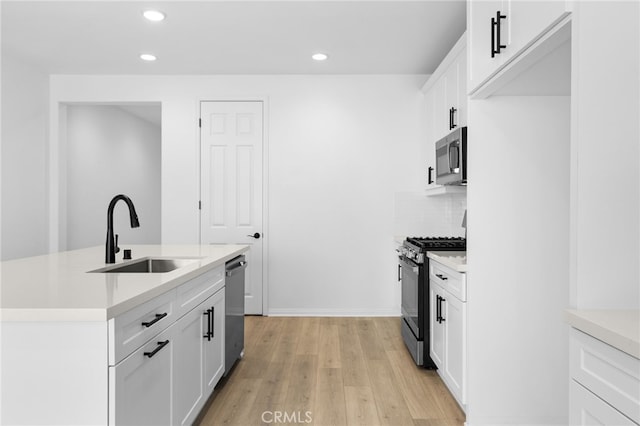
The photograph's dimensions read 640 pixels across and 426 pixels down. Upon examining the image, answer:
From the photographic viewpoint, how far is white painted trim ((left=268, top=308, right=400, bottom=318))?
4.56 meters

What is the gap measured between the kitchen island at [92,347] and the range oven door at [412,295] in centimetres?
171

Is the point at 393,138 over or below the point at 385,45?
below

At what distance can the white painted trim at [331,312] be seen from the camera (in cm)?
456

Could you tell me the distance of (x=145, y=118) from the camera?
6.97 m

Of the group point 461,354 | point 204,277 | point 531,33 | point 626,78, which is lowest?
point 461,354

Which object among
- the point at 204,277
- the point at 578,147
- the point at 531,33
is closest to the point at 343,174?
the point at 204,277

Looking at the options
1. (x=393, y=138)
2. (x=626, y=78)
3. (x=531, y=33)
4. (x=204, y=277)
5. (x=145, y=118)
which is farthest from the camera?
(x=145, y=118)

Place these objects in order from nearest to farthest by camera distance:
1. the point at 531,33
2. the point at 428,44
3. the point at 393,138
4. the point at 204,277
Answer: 1. the point at 531,33
2. the point at 204,277
3. the point at 428,44
4. the point at 393,138

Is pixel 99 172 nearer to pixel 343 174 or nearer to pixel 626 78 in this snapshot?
pixel 343 174

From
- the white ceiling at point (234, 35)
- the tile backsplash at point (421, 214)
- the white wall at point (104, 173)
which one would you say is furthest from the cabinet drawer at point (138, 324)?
the white wall at point (104, 173)

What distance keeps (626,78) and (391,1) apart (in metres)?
2.16

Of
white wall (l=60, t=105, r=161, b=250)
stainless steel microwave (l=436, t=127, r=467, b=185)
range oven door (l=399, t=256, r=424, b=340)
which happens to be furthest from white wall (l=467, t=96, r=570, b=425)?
white wall (l=60, t=105, r=161, b=250)

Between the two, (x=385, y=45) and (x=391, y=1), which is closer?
(x=391, y=1)

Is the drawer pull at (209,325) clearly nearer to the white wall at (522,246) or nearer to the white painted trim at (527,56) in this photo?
the white wall at (522,246)
